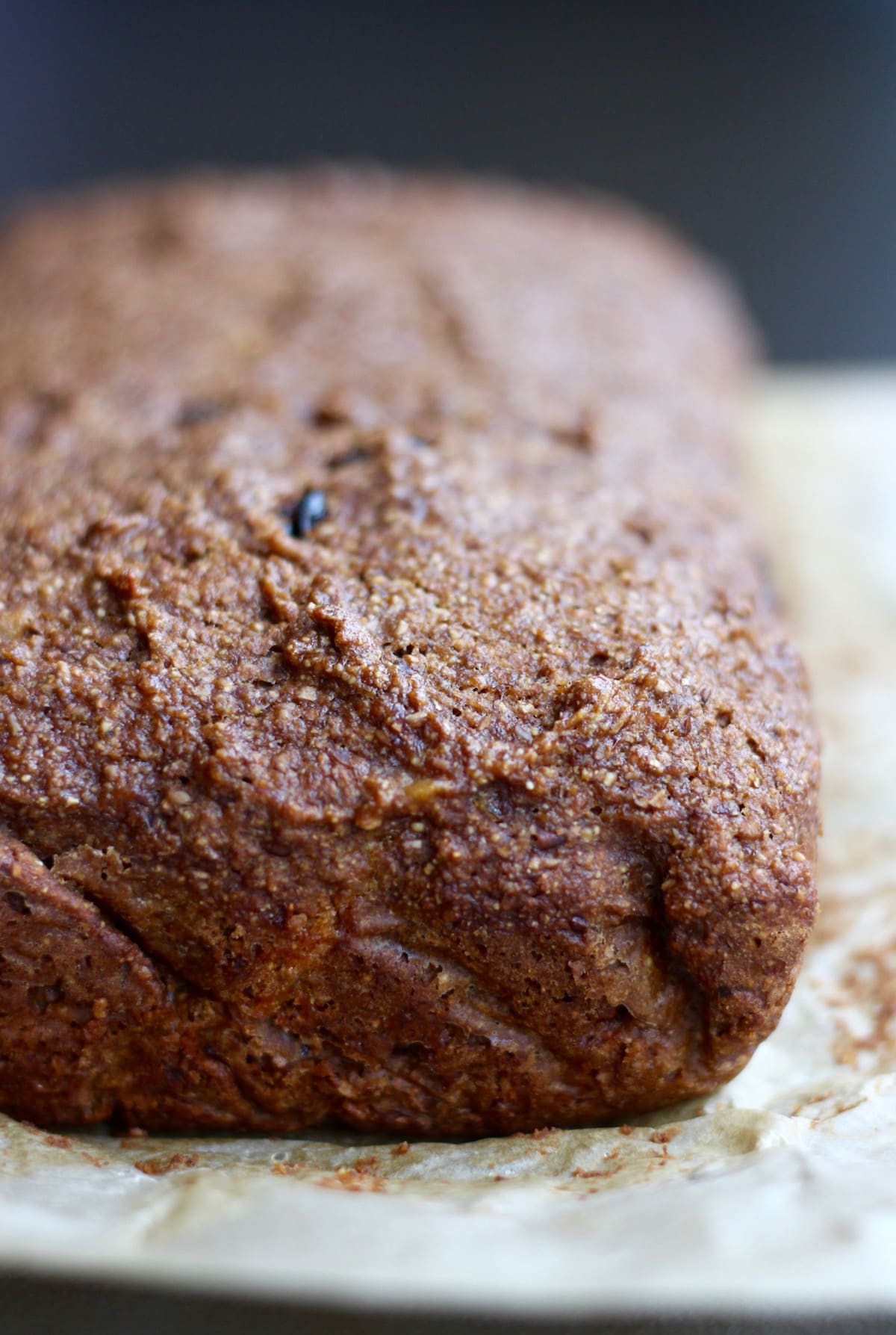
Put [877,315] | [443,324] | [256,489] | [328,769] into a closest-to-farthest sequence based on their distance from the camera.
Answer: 1. [328,769]
2. [256,489]
3. [443,324]
4. [877,315]

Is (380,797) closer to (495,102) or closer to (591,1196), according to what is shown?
(591,1196)

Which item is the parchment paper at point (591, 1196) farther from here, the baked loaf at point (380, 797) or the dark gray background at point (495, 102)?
the dark gray background at point (495, 102)

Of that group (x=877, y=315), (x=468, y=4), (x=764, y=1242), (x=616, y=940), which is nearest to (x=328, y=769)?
(x=616, y=940)

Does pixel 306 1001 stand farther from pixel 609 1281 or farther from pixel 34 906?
pixel 609 1281

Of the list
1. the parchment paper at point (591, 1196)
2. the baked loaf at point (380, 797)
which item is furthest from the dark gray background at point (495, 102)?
the baked loaf at point (380, 797)

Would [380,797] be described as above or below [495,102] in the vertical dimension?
below

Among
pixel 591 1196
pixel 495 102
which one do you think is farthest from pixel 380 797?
pixel 495 102
